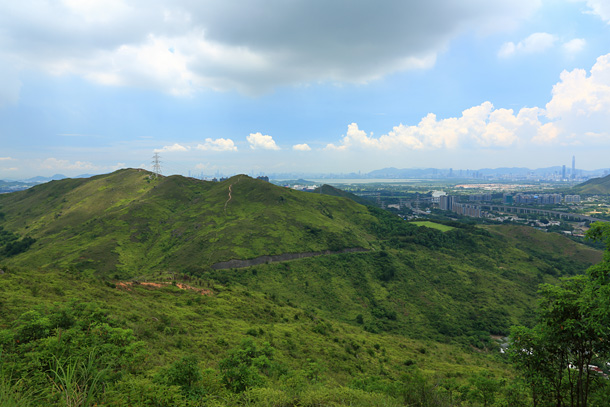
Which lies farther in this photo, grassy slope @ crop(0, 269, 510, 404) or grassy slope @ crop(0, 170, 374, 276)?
→ grassy slope @ crop(0, 170, 374, 276)

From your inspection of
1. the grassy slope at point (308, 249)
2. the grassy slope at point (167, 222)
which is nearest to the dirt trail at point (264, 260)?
the grassy slope at point (167, 222)

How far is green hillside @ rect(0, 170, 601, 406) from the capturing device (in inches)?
427

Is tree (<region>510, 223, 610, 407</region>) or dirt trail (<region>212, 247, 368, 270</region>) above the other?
tree (<region>510, 223, 610, 407</region>)

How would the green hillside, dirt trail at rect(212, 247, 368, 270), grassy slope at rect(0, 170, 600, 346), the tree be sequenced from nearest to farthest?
the tree → the green hillside → grassy slope at rect(0, 170, 600, 346) → dirt trail at rect(212, 247, 368, 270)

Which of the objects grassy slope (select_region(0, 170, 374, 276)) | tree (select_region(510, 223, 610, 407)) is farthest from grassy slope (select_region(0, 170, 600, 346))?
tree (select_region(510, 223, 610, 407))

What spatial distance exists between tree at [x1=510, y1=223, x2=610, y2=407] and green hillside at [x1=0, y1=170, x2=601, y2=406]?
4.13m

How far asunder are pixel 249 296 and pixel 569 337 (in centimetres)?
3571

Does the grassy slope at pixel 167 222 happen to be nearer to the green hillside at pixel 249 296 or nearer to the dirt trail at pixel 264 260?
the green hillside at pixel 249 296

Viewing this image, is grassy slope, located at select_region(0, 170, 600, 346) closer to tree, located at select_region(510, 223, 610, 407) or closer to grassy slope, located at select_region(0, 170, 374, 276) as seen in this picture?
grassy slope, located at select_region(0, 170, 374, 276)

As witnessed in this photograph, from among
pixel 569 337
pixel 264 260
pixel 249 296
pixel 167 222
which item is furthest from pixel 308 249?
pixel 569 337

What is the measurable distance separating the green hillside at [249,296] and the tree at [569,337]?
13.6 ft

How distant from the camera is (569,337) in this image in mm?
8273

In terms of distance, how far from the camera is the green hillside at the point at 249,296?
427 inches

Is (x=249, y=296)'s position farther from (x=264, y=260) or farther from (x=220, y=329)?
(x=264, y=260)
